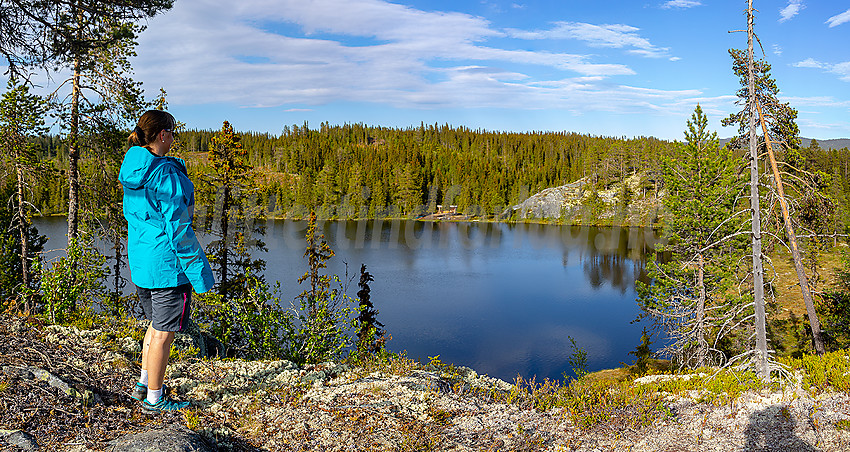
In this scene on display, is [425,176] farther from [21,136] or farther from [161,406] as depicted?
[161,406]

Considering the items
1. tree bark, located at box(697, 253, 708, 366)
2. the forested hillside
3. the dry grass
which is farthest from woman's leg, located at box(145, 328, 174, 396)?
the forested hillside

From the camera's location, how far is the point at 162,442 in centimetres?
334

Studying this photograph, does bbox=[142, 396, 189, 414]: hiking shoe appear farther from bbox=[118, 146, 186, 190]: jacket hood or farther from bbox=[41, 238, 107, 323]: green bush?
bbox=[41, 238, 107, 323]: green bush

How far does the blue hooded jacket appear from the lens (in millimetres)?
3771

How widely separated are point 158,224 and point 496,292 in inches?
1335

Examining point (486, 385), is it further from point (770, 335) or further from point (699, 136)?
point (770, 335)

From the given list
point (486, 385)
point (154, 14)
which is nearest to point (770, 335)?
point (486, 385)

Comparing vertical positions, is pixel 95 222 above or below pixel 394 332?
above

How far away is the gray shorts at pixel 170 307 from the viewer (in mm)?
3881

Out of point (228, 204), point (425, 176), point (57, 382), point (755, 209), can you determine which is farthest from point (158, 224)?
point (425, 176)

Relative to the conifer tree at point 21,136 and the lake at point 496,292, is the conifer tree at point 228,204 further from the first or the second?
the lake at point 496,292

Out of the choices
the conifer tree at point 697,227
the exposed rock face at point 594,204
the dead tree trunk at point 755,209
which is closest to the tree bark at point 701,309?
the conifer tree at point 697,227

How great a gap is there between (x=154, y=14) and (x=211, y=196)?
12.4 m

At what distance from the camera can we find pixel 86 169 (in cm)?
1352
